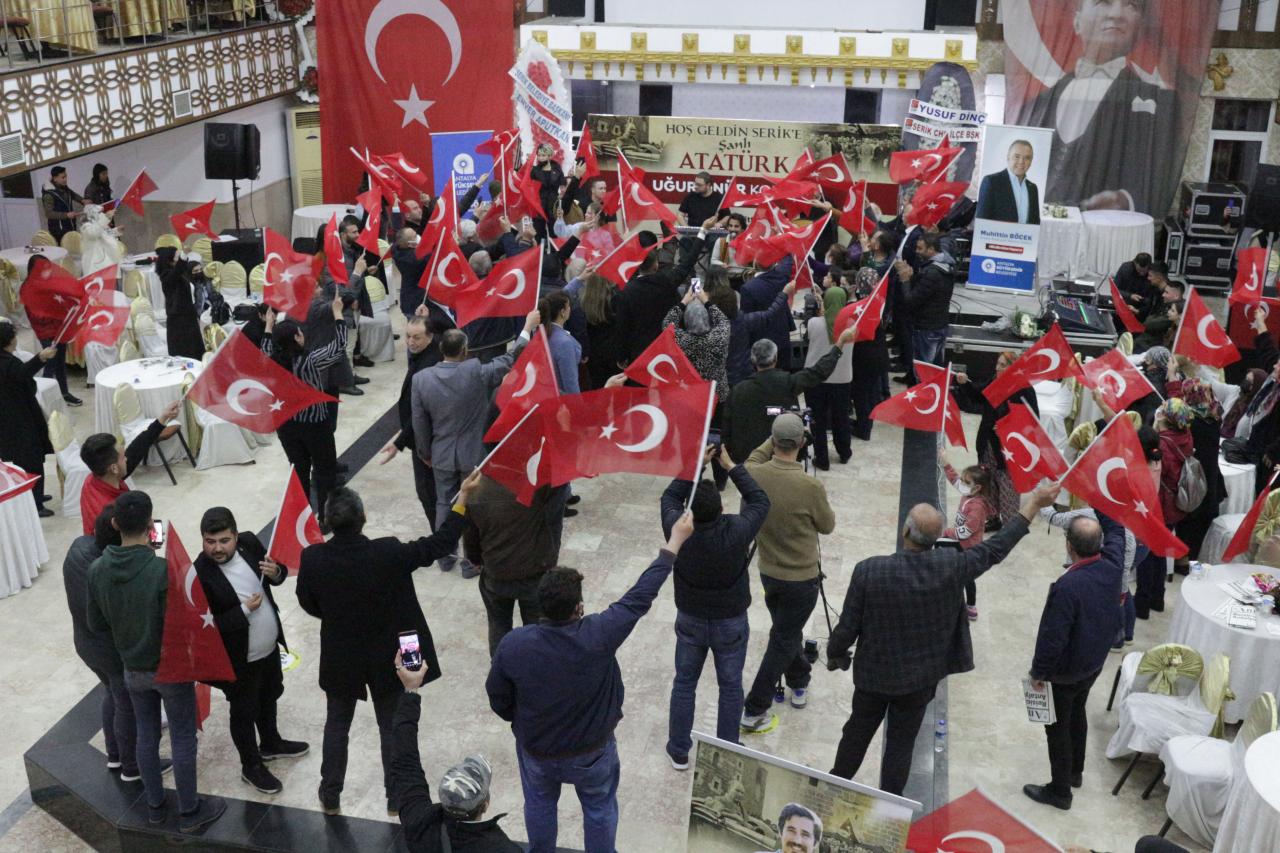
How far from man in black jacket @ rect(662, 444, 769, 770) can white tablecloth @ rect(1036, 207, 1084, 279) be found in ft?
35.8

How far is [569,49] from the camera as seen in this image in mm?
17203

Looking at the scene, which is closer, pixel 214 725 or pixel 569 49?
pixel 214 725

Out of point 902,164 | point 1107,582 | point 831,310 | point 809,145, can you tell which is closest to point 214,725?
point 1107,582

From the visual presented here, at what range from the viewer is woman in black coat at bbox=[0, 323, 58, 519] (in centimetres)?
826

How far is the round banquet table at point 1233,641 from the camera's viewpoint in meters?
6.36

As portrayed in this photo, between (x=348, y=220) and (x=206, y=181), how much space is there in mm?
6920

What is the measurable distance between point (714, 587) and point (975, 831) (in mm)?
2076

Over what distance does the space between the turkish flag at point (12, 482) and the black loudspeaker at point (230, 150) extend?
7.96 m

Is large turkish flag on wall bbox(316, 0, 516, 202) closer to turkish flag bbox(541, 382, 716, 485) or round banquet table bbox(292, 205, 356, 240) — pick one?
round banquet table bbox(292, 205, 356, 240)

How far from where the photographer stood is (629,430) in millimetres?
5633

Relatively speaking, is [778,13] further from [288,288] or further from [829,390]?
[288,288]

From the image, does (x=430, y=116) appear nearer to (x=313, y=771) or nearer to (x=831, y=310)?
(x=831, y=310)

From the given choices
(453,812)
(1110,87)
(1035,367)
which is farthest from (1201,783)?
(1110,87)

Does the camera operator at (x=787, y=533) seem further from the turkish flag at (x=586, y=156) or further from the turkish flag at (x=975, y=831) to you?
the turkish flag at (x=586, y=156)
